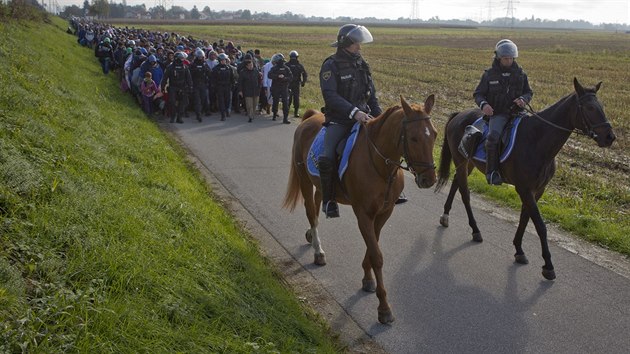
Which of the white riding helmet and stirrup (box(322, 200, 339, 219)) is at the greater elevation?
the white riding helmet

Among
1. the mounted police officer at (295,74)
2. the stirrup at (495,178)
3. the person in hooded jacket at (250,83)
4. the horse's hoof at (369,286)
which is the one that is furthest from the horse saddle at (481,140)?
the person in hooded jacket at (250,83)

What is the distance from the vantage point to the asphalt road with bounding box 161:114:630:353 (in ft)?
17.9

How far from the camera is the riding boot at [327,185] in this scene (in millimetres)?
6539

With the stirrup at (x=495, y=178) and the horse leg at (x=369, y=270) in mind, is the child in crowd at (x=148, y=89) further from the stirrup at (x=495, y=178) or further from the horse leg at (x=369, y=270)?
the horse leg at (x=369, y=270)

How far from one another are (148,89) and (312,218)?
37.9ft

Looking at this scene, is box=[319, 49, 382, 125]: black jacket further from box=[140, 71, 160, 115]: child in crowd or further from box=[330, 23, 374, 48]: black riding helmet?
box=[140, 71, 160, 115]: child in crowd

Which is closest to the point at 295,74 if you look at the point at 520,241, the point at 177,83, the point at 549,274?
the point at 177,83

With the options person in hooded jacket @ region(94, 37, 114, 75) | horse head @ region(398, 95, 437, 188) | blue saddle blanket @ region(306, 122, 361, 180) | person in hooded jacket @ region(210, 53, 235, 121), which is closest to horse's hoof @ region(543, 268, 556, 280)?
horse head @ region(398, 95, 437, 188)

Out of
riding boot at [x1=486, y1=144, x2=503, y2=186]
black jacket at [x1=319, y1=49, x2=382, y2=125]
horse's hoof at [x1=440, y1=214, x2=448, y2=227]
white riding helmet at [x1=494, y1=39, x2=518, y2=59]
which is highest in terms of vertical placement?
white riding helmet at [x1=494, y1=39, x2=518, y2=59]

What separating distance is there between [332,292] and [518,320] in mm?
2050

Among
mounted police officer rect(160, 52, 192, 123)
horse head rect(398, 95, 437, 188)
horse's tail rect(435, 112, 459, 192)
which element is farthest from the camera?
mounted police officer rect(160, 52, 192, 123)

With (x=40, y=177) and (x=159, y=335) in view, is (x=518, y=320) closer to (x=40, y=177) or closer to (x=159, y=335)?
(x=159, y=335)

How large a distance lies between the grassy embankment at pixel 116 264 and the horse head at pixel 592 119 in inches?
163

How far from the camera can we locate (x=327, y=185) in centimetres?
662
